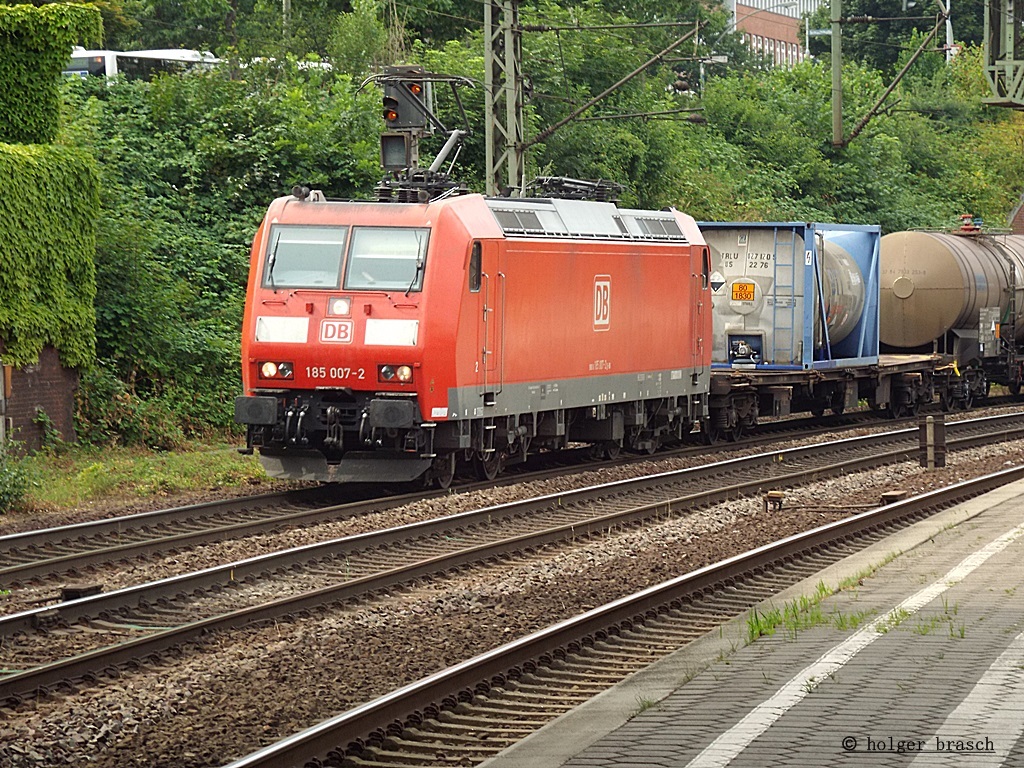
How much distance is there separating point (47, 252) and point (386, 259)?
581 centimetres

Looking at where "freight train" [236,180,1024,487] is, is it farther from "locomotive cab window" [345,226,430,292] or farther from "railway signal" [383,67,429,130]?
"railway signal" [383,67,429,130]

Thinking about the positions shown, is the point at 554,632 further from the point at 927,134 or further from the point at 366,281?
Answer: the point at 927,134

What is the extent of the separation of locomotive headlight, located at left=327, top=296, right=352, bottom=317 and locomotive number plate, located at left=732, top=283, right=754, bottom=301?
1116cm

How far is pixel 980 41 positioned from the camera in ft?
261

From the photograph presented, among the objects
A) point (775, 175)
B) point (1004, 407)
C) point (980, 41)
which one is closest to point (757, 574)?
point (1004, 407)

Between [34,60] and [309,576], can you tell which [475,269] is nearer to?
[309,576]

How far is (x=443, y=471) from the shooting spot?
1898cm

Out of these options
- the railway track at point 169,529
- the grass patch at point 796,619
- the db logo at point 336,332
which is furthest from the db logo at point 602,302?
the grass patch at point 796,619

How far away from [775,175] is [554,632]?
44.6m

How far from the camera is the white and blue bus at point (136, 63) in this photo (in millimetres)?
34750

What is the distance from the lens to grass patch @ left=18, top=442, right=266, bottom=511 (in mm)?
18062

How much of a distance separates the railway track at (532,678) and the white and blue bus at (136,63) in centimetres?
2289

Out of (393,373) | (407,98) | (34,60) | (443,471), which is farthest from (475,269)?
(34,60)

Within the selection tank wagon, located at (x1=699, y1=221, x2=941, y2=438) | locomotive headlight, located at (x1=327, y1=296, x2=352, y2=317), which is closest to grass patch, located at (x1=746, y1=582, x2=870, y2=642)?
locomotive headlight, located at (x1=327, y1=296, x2=352, y2=317)
